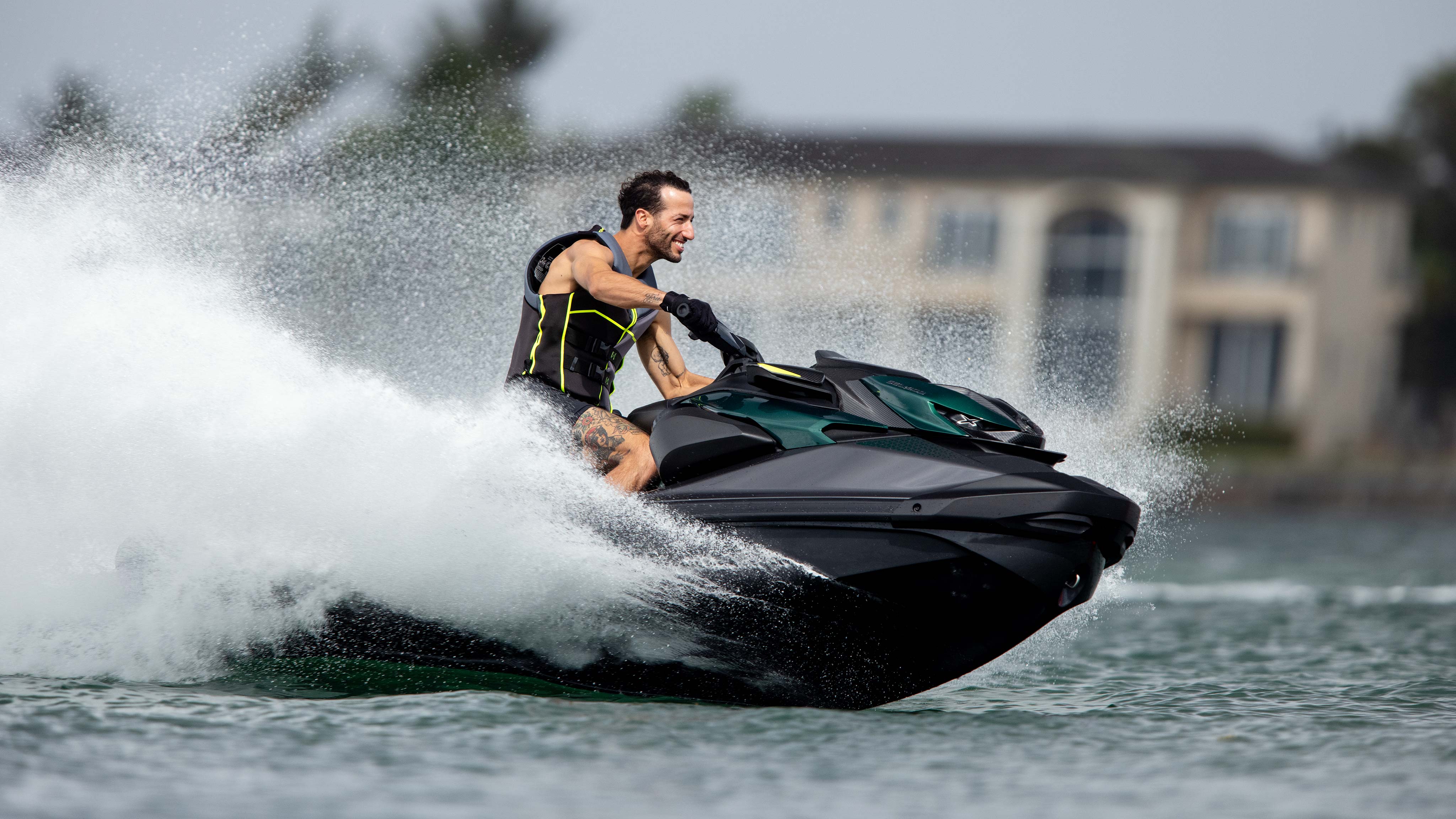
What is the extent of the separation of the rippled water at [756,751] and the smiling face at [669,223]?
4.68 feet

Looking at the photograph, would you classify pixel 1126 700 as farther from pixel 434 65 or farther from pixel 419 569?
pixel 434 65

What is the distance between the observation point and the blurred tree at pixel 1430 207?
41125 mm

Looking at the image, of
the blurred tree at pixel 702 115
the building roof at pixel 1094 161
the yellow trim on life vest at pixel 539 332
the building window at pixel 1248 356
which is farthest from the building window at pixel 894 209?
the yellow trim on life vest at pixel 539 332

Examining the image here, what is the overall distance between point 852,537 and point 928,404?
1.60 feet

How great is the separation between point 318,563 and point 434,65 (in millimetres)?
15159

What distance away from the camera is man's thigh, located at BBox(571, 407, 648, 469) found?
4.53 meters

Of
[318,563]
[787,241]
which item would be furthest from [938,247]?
[318,563]

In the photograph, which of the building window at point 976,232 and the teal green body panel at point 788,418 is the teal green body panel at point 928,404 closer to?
the teal green body panel at point 788,418

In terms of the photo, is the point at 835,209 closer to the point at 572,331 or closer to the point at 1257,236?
the point at 572,331

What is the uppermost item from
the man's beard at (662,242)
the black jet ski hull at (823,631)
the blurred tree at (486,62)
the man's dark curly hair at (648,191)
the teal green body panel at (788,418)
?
the blurred tree at (486,62)

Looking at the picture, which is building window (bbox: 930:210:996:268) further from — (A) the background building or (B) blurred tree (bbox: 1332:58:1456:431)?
(B) blurred tree (bbox: 1332:58:1456:431)

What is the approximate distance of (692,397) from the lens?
4.58m

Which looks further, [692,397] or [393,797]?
[692,397]

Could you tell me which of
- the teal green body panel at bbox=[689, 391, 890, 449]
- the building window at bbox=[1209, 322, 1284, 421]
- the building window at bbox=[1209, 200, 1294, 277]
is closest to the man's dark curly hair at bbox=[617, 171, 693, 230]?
the teal green body panel at bbox=[689, 391, 890, 449]
